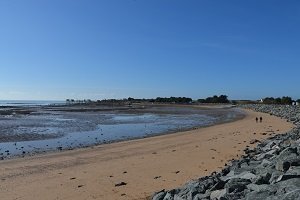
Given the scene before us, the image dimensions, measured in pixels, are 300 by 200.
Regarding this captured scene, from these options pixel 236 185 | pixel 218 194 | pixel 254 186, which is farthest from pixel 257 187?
pixel 218 194

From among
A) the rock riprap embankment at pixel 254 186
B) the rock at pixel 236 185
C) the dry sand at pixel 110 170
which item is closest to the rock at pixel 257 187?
the rock riprap embankment at pixel 254 186

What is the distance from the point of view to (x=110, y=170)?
13.4m

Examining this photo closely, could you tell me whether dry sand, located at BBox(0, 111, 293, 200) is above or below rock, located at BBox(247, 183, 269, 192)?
below

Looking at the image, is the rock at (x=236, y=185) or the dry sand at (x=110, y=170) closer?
the rock at (x=236, y=185)

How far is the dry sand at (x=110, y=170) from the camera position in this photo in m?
10.6

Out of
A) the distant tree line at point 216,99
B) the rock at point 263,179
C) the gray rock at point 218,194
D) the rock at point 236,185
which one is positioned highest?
the distant tree line at point 216,99

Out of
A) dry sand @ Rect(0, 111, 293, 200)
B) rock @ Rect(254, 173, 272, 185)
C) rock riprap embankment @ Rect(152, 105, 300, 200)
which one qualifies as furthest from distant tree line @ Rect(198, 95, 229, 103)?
rock @ Rect(254, 173, 272, 185)

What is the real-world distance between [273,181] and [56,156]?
39.6ft

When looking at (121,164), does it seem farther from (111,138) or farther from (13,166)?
(111,138)

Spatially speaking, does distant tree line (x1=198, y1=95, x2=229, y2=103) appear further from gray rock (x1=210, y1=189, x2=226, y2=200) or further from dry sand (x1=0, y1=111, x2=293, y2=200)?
gray rock (x1=210, y1=189, x2=226, y2=200)

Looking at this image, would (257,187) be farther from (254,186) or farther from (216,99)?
(216,99)

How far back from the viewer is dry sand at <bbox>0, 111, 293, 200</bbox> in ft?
34.7

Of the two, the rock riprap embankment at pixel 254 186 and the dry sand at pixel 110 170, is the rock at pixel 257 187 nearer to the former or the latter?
the rock riprap embankment at pixel 254 186

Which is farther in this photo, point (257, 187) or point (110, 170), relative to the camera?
point (110, 170)
